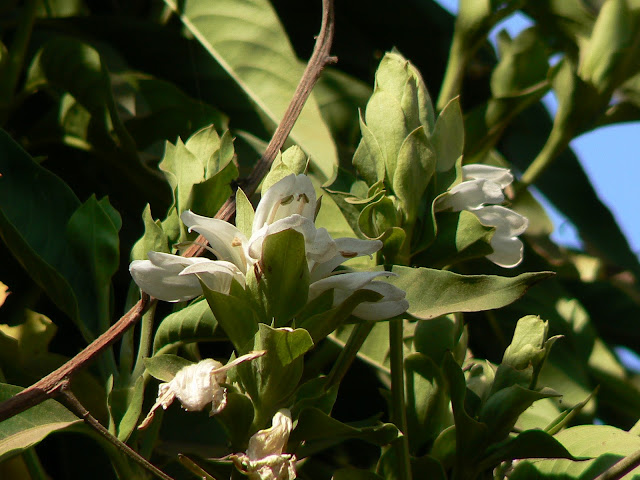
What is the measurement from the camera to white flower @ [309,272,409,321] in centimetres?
35

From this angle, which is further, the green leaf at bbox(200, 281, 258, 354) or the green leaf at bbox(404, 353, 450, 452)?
the green leaf at bbox(404, 353, 450, 452)

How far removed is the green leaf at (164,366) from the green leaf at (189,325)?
2.1 inches

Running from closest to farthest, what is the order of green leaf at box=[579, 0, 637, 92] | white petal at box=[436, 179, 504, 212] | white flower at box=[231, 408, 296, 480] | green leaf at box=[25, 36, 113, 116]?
white flower at box=[231, 408, 296, 480] → white petal at box=[436, 179, 504, 212] → green leaf at box=[25, 36, 113, 116] → green leaf at box=[579, 0, 637, 92]

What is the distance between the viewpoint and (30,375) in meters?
0.51

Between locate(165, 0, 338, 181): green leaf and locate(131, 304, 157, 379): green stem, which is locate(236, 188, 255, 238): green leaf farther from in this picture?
locate(165, 0, 338, 181): green leaf

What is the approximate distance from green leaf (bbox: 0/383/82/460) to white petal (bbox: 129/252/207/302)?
0.08 m

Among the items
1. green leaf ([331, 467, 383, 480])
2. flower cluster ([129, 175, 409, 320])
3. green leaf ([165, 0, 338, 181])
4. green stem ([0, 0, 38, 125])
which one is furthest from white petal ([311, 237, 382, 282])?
green stem ([0, 0, 38, 125])

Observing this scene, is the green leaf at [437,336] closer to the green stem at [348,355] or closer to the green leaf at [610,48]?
the green stem at [348,355]

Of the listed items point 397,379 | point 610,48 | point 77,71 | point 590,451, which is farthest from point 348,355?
point 610,48

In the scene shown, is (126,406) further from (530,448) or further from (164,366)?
(530,448)

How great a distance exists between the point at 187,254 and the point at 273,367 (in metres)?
0.09

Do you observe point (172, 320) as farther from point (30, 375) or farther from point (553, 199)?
point (553, 199)

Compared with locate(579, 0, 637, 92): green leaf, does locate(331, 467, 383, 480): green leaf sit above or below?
below

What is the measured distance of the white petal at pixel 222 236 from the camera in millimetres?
359
